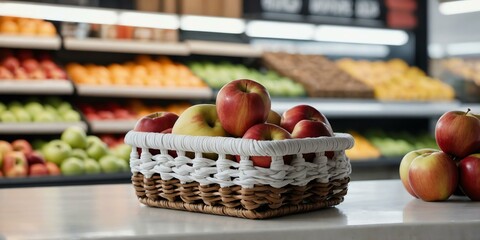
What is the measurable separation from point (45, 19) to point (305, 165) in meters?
4.13

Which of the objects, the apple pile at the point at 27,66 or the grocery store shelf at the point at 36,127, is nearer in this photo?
the grocery store shelf at the point at 36,127

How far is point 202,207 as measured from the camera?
1.65m

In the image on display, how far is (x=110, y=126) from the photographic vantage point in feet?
16.9

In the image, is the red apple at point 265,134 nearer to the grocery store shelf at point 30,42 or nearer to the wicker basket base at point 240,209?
the wicker basket base at point 240,209

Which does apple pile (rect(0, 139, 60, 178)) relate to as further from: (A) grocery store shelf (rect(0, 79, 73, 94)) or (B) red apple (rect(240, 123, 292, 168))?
(B) red apple (rect(240, 123, 292, 168))

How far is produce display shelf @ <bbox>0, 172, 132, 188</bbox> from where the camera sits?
13.4 ft

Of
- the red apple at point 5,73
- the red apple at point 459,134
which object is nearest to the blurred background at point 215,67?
the red apple at point 5,73

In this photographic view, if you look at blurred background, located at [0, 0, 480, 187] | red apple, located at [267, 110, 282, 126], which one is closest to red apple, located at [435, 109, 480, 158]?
red apple, located at [267, 110, 282, 126]

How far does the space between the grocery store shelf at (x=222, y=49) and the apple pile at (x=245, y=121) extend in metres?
4.07

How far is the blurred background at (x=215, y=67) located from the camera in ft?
16.6

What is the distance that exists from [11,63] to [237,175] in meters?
3.86

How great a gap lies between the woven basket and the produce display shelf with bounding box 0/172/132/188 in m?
2.48

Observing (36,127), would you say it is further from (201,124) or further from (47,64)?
(201,124)

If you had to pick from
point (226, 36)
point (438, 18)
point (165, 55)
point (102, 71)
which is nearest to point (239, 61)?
point (226, 36)
